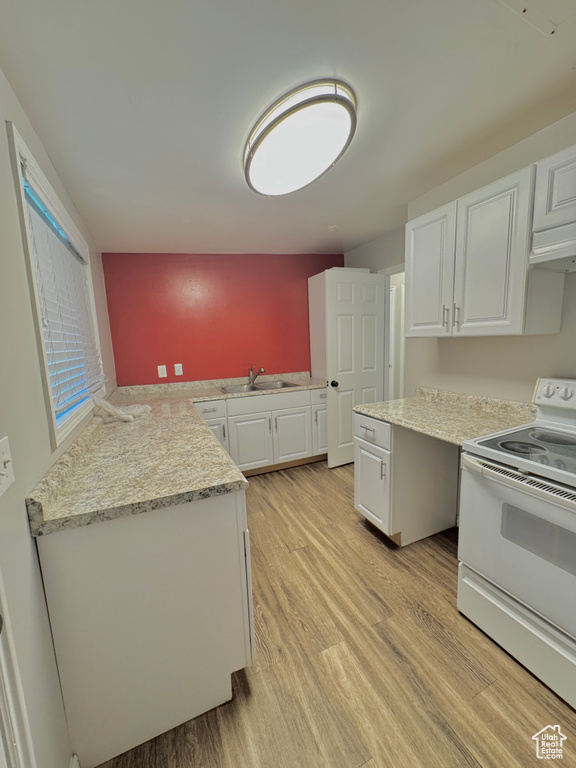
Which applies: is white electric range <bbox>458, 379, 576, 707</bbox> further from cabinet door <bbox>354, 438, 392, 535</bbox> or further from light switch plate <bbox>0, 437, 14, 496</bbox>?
light switch plate <bbox>0, 437, 14, 496</bbox>

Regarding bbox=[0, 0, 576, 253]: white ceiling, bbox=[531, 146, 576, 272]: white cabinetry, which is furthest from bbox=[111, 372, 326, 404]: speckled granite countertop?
bbox=[531, 146, 576, 272]: white cabinetry

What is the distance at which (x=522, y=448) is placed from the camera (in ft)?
4.33

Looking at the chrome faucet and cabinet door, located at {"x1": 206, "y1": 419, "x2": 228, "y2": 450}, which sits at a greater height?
the chrome faucet

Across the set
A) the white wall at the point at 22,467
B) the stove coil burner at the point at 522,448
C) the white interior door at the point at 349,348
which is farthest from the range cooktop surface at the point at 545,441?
the white interior door at the point at 349,348

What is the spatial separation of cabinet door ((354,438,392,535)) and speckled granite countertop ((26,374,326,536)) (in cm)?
105

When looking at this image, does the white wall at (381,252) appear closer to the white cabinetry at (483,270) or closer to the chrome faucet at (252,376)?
the white cabinetry at (483,270)

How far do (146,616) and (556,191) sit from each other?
225 cm

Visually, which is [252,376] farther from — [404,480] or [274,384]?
[404,480]

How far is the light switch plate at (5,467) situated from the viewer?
715 millimetres

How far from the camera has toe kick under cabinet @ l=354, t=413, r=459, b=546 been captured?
1919 mm

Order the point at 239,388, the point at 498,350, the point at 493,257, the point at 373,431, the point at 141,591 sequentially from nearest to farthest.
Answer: the point at 141,591
the point at 493,257
the point at 498,350
the point at 373,431
the point at 239,388

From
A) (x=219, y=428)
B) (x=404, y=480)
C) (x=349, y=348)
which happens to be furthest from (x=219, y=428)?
(x=404, y=480)

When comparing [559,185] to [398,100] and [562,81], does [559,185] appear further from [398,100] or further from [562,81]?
[398,100]

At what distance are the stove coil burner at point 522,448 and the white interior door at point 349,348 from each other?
1810 mm
